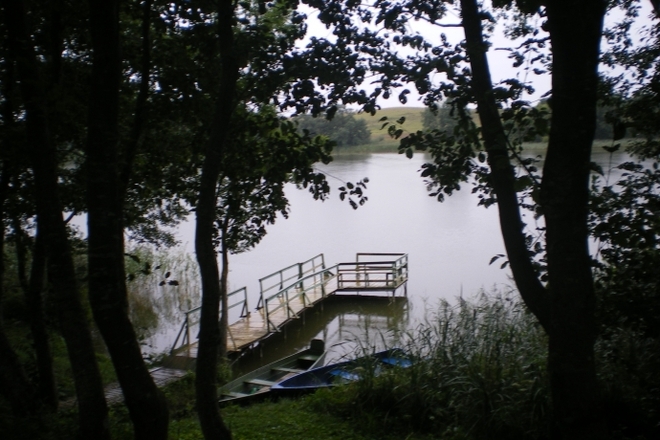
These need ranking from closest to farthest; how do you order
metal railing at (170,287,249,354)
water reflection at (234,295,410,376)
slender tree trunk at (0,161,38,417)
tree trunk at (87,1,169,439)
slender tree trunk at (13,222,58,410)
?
tree trunk at (87,1,169,439), slender tree trunk at (0,161,38,417), slender tree trunk at (13,222,58,410), metal railing at (170,287,249,354), water reflection at (234,295,410,376)

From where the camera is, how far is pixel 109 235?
3.56 m

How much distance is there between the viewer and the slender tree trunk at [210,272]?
3969 millimetres

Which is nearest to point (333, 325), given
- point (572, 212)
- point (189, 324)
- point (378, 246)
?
point (378, 246)

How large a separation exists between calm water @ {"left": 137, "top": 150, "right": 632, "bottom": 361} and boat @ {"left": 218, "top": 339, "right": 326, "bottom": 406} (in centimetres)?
176

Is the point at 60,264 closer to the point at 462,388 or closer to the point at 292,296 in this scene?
the point at 462,388

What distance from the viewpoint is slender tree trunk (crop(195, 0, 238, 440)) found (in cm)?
397

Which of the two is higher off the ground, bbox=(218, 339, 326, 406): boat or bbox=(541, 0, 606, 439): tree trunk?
bbox=(541, 0, 606, 439): tree trunk

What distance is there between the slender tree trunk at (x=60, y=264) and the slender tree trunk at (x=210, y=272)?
2.38 feet

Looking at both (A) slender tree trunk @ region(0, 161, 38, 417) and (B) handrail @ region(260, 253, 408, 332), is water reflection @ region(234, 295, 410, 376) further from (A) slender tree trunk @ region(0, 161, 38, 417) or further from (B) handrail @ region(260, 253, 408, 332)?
(A) slender tree trunk @ region(0, 161, 38, 417)

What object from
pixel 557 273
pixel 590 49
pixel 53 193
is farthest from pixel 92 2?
pixel 557 273

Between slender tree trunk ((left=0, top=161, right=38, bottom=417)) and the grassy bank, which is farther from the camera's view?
slender tree trunk ((left=0, top=161, right=38, bottom=417))

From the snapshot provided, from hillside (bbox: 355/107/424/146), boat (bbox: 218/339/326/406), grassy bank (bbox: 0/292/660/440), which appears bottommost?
boat (bbox: 218/339/326/406)

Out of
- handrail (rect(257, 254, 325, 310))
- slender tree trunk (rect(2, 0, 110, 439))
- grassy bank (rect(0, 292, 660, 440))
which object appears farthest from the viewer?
handrail (rect(257, 254, 325, 310))

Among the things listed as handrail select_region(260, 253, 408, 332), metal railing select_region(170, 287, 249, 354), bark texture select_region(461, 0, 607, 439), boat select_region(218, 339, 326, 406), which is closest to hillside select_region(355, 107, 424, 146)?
bark texture select_region(461, 0, 607, 439)
